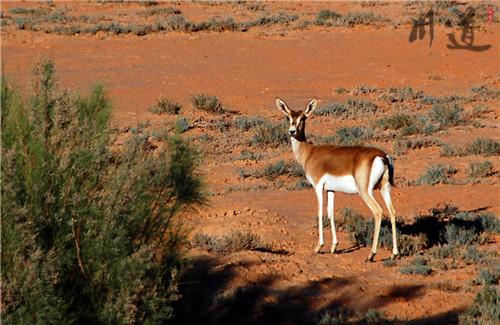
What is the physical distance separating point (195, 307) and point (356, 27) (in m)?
28.9

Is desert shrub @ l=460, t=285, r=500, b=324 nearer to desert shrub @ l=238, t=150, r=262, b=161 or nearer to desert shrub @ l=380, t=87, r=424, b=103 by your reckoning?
desert shrub @ l=238, t=150, r=262, b=161

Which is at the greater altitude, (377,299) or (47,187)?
(47,187)

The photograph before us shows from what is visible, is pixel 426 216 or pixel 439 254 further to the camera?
pixel 426 216

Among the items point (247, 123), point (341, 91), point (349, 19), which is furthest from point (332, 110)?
point (349, 19)

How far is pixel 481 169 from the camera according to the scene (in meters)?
17.2

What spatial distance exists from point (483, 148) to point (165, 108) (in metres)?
8.34

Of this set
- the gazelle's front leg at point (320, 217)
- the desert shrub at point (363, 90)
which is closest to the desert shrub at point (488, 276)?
the gazelle's front leg at point (320, 217)

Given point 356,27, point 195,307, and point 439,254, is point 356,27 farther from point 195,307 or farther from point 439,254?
point 195,307

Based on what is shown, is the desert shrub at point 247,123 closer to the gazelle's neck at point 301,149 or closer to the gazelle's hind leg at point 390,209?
the gazelle's neck at point 301,149

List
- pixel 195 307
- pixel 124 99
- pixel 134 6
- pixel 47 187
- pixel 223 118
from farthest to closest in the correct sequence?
1. pixel 134 6
2. pixel 124 99
3. pixel 223 118
4. pixel 195 307
5. pixel 47 187

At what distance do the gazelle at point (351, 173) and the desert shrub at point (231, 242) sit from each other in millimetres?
811

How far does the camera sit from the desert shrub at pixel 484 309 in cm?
976

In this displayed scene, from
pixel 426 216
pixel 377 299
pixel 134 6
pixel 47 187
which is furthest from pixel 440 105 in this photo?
pixel 134 6

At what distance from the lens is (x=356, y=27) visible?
124ft
